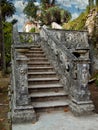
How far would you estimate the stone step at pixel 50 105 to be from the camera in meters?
6.71

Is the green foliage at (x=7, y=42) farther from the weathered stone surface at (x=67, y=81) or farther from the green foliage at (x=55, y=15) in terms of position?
the weathered stone surface at (x=67, y=81)

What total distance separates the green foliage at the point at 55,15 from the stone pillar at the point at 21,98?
23.6 metres

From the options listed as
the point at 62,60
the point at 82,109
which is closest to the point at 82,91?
the point at 82,109

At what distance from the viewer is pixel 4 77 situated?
1922 cm

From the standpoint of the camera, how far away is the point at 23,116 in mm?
6035

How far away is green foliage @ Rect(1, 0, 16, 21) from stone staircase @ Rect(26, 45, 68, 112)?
16.7 meters

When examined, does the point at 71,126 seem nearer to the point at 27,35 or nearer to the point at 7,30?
the point at 27,35

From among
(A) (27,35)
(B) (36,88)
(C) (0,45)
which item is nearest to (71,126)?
(B) (36,88)

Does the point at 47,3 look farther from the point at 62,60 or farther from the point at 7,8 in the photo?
the point at 62,60

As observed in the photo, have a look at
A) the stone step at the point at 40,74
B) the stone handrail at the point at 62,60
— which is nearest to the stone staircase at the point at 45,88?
the stone step at the point at 40,74

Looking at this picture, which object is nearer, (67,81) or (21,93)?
(21,93)

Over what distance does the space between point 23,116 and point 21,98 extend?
456 mm

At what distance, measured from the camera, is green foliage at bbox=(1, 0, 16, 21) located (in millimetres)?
24484

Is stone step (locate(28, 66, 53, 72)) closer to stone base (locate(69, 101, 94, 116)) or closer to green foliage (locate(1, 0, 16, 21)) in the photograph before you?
stone base (locate(69, 101, 94, 116))
